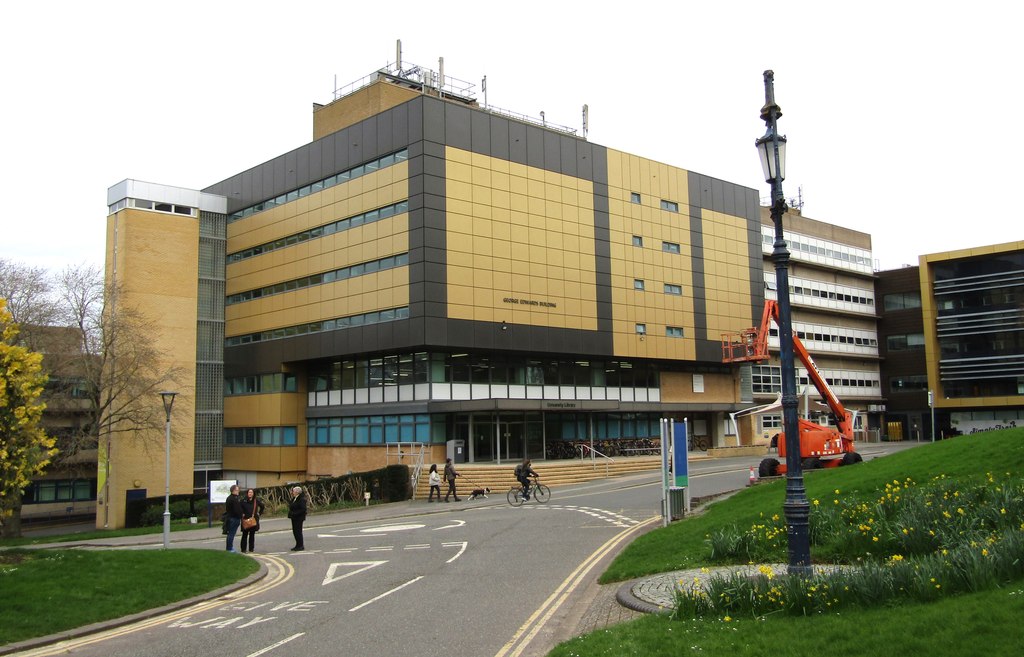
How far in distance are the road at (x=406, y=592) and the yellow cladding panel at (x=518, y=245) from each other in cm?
1815

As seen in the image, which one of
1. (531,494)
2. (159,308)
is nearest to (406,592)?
(531,494)

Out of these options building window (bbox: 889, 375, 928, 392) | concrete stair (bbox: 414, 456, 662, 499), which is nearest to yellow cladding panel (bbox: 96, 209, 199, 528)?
concrete stair (bbox: 414, 456, 662, 499)

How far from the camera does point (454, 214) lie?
42.8m

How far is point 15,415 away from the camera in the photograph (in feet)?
47.1

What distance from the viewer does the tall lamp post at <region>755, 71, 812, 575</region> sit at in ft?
33.9

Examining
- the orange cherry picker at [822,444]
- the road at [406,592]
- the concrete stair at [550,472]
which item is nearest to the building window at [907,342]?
the concrete stair at [550,472]

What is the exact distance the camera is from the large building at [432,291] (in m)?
43.2

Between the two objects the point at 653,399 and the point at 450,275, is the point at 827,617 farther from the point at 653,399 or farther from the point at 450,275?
the point at 653,399

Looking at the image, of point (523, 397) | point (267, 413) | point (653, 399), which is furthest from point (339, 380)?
point (653, 399)

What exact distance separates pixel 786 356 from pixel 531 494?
2298 cm

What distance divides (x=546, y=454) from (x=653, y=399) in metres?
9.69

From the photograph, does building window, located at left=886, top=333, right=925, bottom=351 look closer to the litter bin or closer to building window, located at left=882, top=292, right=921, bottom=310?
building window, located at left=882, top=292, right=921, bottom=310

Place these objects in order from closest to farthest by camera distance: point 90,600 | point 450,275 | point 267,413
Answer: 1. point 90,600
2. point 450,275
3. point 267,413

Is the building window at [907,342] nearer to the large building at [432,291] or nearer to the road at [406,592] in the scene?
the large building at [432,291]
